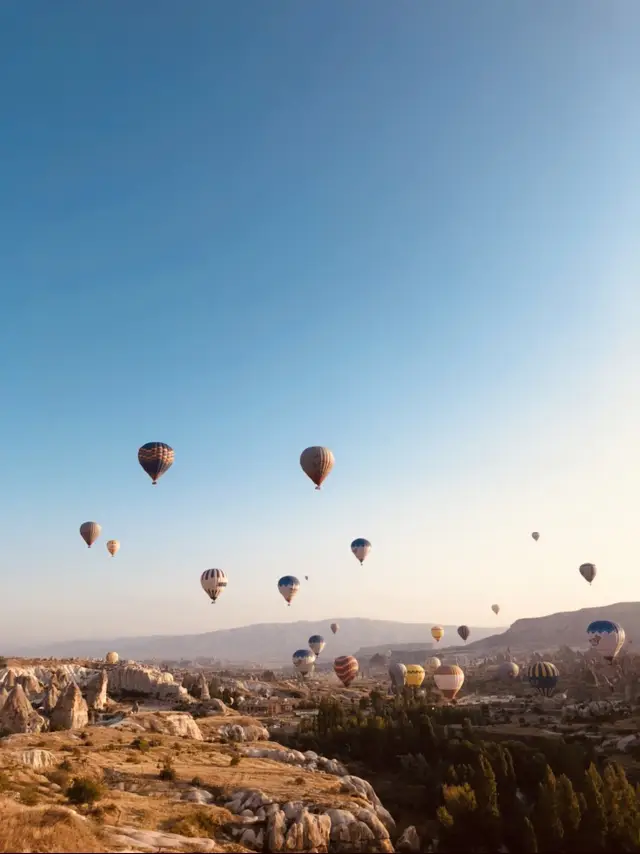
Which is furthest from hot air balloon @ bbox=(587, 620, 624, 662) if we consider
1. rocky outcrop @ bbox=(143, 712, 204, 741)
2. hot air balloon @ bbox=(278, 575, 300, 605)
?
rocky outcrop @ bbox=(143, 712, 204, 741)

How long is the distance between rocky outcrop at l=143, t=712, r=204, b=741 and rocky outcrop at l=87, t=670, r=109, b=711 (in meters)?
11.4

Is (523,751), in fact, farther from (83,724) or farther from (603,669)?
(603,669)

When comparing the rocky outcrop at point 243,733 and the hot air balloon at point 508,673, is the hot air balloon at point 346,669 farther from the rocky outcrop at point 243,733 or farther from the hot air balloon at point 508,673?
the hot air balloon at point 508,673

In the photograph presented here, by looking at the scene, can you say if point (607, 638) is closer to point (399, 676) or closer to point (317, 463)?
point (399, 676)

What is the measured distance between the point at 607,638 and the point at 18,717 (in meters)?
73.8

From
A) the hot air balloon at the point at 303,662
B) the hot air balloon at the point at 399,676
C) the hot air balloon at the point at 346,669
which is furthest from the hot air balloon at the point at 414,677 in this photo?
the hot air balloon at the point at 303,662

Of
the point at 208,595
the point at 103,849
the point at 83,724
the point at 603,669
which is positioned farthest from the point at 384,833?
the point at 603,669

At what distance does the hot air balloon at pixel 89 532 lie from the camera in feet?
261

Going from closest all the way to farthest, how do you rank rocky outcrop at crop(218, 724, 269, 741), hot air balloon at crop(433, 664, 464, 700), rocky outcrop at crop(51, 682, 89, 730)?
rocky outcrop at crop(51, 682, 89, 730) → rocky outcrop at crop(218, 724, 269, 741) → hot air balloon at crop(433, 664, 464, 700)

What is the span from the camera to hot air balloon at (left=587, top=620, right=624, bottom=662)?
277 ft

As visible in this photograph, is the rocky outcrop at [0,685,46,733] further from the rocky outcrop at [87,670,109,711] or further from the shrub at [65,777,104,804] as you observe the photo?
the shrub at [65,777,104,804]

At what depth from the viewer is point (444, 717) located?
6078 centimetres

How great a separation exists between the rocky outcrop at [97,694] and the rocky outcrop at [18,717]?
15.1 metres

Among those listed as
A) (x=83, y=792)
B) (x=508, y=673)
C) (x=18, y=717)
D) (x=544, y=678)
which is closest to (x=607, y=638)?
(x=544, y=678)
